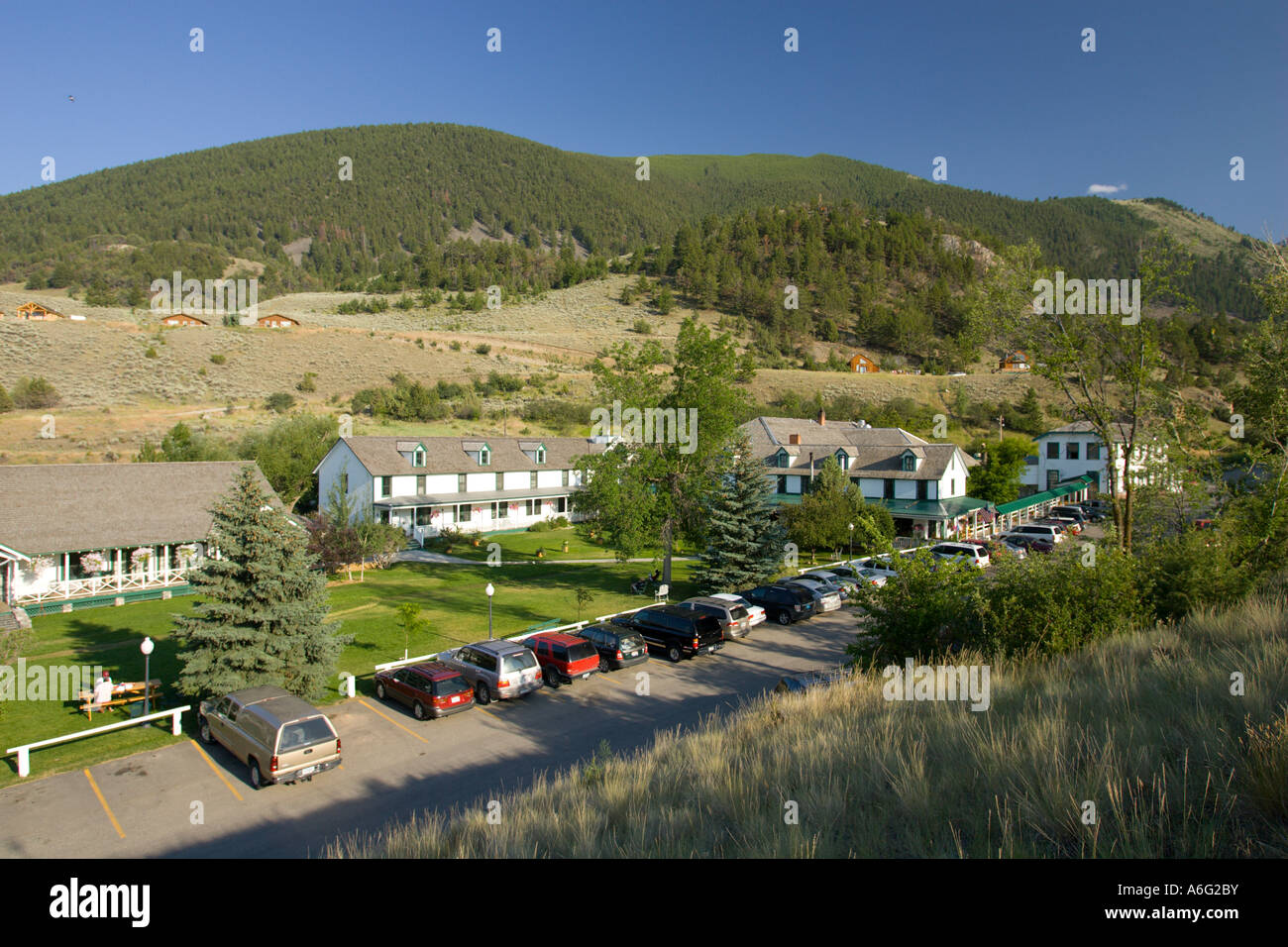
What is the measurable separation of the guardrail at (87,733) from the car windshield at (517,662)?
734 cm

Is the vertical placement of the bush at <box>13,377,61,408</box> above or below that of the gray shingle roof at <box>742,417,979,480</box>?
above

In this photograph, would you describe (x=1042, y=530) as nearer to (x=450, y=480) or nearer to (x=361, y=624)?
(x=361, y=624)

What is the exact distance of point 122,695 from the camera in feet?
55.8

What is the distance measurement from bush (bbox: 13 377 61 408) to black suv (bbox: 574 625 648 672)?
210 ft

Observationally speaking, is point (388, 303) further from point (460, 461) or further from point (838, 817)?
point (838, 817)

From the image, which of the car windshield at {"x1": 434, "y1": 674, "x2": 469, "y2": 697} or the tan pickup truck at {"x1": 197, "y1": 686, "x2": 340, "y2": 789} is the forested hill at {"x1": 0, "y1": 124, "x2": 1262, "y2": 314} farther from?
the tan pickup truck at {"x1": 197, "y1": 686, "x2": 340, "y2": 789}

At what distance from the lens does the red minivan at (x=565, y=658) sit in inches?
746

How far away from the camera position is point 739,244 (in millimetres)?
131750

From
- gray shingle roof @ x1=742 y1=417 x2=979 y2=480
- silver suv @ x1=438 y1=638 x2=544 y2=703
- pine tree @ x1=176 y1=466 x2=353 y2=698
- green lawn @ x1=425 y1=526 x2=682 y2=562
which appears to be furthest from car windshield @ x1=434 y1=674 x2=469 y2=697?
gray shingle roof @ x1=742 y1=417 x2=979 y2=480

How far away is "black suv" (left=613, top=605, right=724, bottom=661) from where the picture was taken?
71.5 ft

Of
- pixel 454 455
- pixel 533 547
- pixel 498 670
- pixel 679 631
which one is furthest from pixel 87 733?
pixel 454 455
